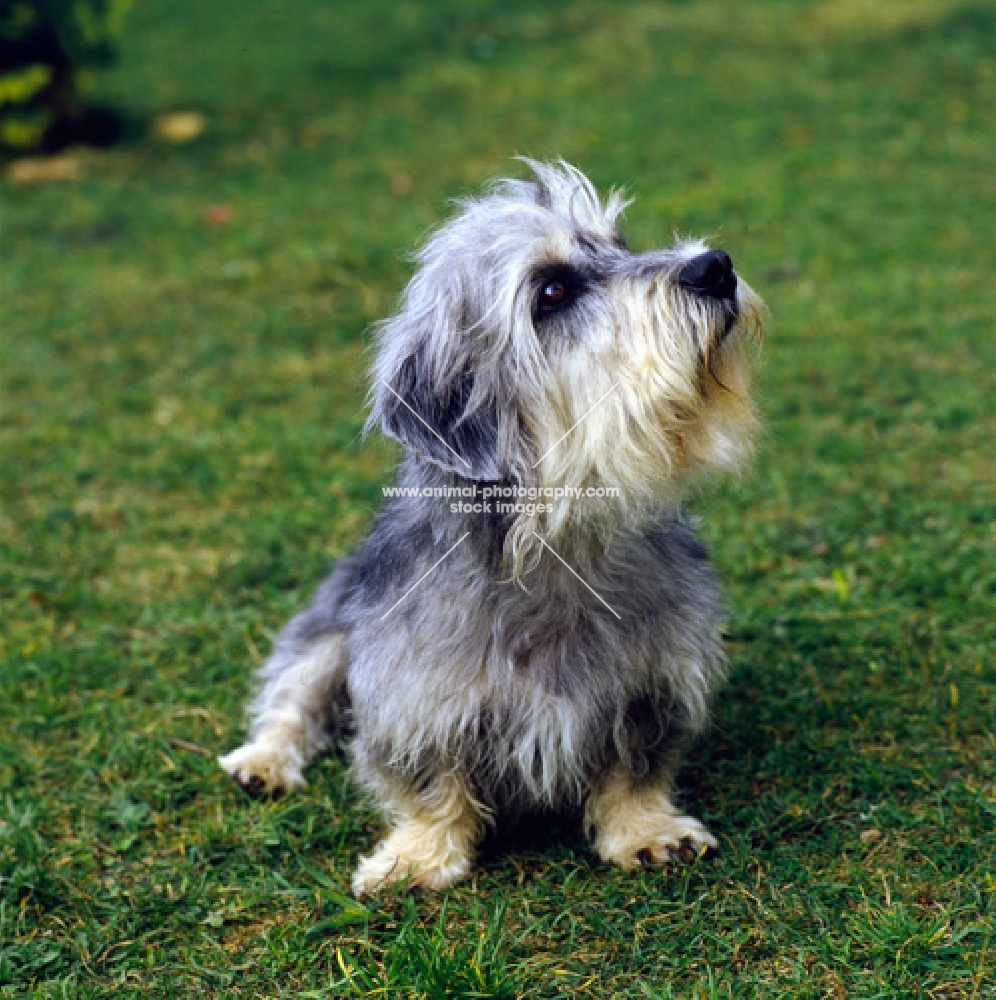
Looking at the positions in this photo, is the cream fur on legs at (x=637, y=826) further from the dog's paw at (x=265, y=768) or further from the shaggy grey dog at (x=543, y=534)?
the dog's paw at (x=265, y=768)

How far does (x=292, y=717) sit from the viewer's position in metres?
3.83

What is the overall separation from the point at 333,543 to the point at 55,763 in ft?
5.19

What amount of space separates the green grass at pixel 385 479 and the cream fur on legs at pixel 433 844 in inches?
3.1

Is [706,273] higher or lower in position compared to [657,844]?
higher

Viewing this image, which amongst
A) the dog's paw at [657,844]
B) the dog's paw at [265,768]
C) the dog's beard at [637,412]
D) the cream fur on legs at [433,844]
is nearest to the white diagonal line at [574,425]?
the dog's beard at [637,412]

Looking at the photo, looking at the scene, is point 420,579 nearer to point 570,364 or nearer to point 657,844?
point 570,364

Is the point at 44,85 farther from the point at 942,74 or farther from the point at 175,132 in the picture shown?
the point at 942,74

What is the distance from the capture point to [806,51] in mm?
11484

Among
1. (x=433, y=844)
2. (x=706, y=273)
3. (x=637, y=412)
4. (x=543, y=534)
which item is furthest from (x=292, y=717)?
(x=706, y=273)

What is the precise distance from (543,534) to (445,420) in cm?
36

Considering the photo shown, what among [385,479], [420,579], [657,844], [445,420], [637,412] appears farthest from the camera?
[385,479]

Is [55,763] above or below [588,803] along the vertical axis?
below

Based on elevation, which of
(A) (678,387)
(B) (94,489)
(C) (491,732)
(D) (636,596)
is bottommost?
(B) (94,489)

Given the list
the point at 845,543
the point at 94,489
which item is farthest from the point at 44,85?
the point at 845,543
